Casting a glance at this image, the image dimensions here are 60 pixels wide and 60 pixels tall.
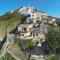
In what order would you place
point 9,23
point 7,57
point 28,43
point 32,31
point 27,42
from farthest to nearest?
point 9,23
point 32,31
point 27,42
point 28,43
point 7,57

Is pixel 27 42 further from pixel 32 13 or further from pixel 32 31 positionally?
pixel 32 13

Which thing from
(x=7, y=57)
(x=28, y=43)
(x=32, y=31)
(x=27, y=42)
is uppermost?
(x=32, y=31)

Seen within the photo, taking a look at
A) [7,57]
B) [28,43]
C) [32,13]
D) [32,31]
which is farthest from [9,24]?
Answer: [7,57]

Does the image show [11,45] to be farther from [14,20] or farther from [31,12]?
[31,12]

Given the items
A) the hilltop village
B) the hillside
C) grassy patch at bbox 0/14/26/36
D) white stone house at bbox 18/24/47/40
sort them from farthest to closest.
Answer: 1. grassy patch at bbox 0/14/26/36
2. the hillside
3. white stone house at bbox 18/24/47/40
4. the hilltop village

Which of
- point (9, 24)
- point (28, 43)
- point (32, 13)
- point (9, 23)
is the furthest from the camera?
point (32, 13)

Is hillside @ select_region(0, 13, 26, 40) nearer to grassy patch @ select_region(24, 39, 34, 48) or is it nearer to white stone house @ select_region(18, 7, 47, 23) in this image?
white stone house @ select_region(18, 7, 47, 23)

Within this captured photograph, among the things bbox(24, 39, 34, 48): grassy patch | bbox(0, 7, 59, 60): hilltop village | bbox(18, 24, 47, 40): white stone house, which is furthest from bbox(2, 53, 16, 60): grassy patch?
bbox(18, 24, 47, 40): white stone house

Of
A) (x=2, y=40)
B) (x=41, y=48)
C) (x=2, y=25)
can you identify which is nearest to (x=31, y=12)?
(x=2, y=25)

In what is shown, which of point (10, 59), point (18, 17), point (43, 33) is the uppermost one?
point (18, 17)

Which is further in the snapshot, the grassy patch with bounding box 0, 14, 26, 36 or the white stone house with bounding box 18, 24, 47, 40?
the grassy patch with bounding box 0, 14, 26, 36

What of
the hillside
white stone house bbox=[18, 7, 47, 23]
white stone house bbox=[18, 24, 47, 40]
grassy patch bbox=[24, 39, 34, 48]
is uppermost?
white stone house bbox=[18, 7, 47, 23]
